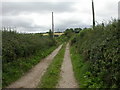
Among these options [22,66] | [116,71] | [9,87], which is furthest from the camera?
[22,66]

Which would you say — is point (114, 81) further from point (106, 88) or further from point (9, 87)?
point (9, 87)

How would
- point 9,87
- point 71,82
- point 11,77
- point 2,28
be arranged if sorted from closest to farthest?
point 9,87 → point 71,82 → point 11,77 → point 2,28

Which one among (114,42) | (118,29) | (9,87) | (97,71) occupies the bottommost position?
(9,87)

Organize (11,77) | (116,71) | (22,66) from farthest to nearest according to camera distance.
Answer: (22,66) < (11,77) < (116,71)

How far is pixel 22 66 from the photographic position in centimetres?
1299

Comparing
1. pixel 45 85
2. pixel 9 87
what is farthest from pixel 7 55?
pixel 45 85

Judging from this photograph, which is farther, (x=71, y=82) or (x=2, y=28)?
(x=2, y=28)

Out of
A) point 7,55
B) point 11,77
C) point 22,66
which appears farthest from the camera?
point 22,66

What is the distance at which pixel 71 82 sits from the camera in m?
9.70

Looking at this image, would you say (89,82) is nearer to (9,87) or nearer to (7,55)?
(9,87)

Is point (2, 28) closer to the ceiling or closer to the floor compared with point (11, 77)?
closer to the ceiling

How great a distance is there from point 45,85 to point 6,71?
9.48 feet

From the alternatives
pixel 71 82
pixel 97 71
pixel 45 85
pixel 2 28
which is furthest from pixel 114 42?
pixel 2 28

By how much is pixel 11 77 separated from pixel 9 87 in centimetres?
144
